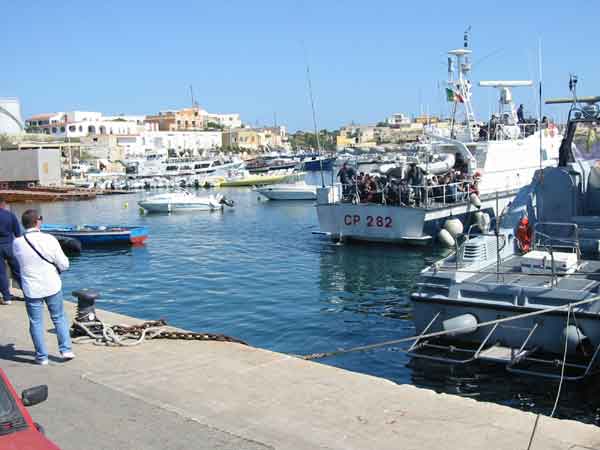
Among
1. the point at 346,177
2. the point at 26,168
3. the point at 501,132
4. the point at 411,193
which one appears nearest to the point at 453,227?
the point at 411,193

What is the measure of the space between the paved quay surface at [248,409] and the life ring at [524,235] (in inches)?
248

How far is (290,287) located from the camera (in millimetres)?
20422

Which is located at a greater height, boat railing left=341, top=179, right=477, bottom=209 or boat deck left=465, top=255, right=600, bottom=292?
boat railing left=341, top=179, right=477, bottom=209

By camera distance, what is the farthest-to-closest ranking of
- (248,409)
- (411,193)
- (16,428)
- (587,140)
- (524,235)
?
1. (411,193)
2. (587,140)
3. (524,235)
4. (248,409)
5. (16,428)

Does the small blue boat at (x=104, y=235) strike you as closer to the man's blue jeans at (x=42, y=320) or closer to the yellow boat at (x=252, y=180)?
the man's blue jeans at (x=42, y=320)

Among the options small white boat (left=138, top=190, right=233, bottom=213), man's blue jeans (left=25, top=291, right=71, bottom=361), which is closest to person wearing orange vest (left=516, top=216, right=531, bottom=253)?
man's blue jeans (left=25, top=291, right=71, bottom=361)

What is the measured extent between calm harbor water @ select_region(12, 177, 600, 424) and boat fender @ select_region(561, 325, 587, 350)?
818 mm

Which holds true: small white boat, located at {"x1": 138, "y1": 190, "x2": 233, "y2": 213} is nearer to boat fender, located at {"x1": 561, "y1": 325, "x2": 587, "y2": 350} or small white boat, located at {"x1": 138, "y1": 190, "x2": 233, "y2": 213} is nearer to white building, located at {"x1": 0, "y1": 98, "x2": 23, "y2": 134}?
boat fender, located at {"x1": 561, "y1": 325, "x2": 587, "y2": 350}

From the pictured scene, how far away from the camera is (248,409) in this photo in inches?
267

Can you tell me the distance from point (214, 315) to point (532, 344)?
8.61 m

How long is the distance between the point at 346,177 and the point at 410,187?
2.95 m

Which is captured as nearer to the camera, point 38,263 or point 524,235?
point 38,263

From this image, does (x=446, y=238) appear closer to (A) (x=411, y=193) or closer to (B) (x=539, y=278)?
(A) (x=411, y=193)

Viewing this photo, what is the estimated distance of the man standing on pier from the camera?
7.79 metres
